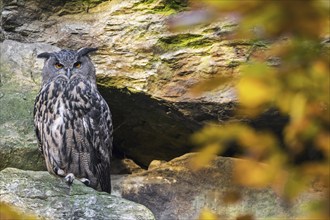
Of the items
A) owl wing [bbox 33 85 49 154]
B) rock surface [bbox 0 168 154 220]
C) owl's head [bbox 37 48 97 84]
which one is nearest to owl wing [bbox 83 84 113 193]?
owl's head [bbox 37 48 97 84]

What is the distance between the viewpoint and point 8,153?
4.78 metres

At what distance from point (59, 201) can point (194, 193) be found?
118 centimetres

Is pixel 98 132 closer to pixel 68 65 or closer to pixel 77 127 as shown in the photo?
pixel 77 127

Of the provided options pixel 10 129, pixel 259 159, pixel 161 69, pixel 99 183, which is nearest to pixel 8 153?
pixel 10 129

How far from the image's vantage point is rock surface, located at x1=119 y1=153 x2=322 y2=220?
4762 mm

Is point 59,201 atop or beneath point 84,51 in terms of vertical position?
beneath

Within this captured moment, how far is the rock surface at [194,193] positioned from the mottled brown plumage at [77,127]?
0.25 meters

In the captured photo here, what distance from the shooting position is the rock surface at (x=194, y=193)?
15.6 feet

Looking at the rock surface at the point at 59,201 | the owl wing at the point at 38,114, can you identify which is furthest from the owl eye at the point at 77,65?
the rock surface at the point at 59,201

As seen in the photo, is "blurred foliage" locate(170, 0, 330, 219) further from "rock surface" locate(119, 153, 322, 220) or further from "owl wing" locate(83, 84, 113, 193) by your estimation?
"owl wing" locate(83, 84, 113, 193)

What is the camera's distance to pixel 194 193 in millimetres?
4887

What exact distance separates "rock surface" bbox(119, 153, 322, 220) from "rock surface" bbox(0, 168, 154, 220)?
32.7 inches

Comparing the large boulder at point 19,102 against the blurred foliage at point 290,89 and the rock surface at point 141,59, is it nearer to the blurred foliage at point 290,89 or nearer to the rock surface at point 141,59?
the rock surface at point 141,59

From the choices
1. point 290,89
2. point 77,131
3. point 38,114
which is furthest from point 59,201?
point 290,89
